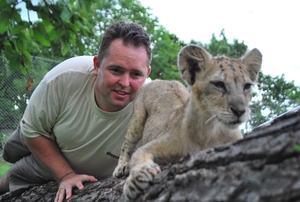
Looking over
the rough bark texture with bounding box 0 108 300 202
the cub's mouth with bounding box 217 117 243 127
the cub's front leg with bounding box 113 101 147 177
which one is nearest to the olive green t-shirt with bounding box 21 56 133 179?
the cub's front leg with bounding box 113 101 147 177

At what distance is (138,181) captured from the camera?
2.83m

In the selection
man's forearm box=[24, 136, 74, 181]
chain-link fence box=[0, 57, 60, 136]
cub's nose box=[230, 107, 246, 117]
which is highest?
chain-link fence box=[0, 57, 60, 136]

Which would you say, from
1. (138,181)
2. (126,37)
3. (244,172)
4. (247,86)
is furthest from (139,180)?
(126,37)

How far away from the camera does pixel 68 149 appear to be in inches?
200

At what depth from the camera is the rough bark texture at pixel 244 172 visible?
67.9 inches

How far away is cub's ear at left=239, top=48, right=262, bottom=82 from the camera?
4.09 m

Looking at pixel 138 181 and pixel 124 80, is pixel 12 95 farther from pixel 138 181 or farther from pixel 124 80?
pixel 138 181

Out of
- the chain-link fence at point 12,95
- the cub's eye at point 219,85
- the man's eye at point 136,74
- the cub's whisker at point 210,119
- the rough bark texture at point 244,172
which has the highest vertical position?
the chain-link fence at point 12,95

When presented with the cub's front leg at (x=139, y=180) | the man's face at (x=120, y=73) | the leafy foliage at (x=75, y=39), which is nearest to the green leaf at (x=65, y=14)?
the leafy foliage at (x=75, y=39)

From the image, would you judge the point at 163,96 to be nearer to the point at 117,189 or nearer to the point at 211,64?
the point at 211,64

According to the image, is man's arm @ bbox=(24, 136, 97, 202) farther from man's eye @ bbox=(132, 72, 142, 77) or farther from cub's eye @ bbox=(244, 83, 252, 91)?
cub's eye @ bbox=(244, 83, 252, 91)

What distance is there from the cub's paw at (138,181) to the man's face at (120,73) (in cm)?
177

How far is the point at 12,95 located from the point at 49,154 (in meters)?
6.69

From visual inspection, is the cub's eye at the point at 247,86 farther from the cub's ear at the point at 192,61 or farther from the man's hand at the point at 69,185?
the man's hand at the point at 69,185
